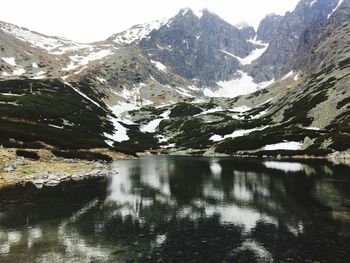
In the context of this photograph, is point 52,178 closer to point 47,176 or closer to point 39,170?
point 47,176

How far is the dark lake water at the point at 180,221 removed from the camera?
85.1ft

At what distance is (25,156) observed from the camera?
73562 millimetres

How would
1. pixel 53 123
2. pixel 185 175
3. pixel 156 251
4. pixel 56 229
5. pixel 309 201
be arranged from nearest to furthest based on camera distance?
pixel 156 251 → pixel 56 229 → pixel 309 201 → pixel 185 175 → pixel 53 123

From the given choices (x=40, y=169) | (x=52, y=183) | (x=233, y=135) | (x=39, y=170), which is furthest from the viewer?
(x=233, y=135)

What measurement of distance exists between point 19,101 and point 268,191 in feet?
393

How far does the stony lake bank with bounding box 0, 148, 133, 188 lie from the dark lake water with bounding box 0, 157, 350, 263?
15.1 feet

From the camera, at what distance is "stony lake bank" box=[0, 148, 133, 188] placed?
58900mm

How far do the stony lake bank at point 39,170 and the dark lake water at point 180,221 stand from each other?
15.1ft

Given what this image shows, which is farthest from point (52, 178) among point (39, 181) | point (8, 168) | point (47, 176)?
point (8, 168)

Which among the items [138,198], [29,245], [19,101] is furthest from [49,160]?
[19,101]

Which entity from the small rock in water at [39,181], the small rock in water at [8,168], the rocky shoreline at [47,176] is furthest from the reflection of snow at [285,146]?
the small rock in water at [8,168]

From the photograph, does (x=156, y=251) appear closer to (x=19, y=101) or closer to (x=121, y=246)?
(x=121, y=246)

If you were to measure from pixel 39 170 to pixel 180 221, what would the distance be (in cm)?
3786

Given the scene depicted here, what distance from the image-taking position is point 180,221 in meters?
35.2
